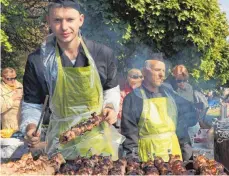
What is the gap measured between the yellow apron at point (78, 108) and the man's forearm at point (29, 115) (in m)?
0.14

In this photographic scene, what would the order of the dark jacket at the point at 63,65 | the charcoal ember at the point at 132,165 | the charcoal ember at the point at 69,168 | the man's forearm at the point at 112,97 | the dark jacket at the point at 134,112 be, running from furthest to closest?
1. the dark jacket at the point at 134,112
2. the man's forearm at the point at 112,97
3. the dark jacket at the point at 63,65
4. the charcoal ember at the point at 132,165
5. the charcoal ember at the point at 69,168

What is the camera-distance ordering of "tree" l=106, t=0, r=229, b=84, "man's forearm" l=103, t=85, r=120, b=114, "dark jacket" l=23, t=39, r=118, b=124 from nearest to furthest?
"dark jacket" l=23, t=39, r=118, b=124 → "man's forearm" l=103, t=85, r=120, b=114 → "tree" l=106, t=0, r=229, b=84

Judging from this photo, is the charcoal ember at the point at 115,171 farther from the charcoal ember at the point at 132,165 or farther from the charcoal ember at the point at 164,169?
the charcoal ember at the point at 164,169

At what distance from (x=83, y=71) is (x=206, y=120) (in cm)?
324

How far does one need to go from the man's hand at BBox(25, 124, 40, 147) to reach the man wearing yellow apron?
2.65 ft

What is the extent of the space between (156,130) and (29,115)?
0.94 metres

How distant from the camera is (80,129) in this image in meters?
2.76

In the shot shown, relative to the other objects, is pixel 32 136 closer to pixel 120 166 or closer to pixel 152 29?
pixel 120 166

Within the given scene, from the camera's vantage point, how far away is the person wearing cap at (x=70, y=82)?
273 cm

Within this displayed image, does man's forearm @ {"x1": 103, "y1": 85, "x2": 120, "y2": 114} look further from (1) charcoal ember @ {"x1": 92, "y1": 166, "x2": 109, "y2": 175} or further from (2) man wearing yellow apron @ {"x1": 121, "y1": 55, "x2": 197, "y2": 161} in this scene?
(1) charcoal ember @ {"x1": 92, "y1": 166, "x2": 109, "y2": 175}

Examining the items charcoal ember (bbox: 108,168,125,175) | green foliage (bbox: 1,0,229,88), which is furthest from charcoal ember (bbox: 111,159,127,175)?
green foliage (bbox: 1,0,229,88)

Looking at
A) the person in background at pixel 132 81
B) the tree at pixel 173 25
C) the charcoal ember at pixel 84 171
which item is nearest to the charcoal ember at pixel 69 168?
the charcoal ember at pixel 84 171

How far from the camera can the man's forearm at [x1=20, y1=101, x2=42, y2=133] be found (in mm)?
2631

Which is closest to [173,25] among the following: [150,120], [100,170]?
[150,120]
